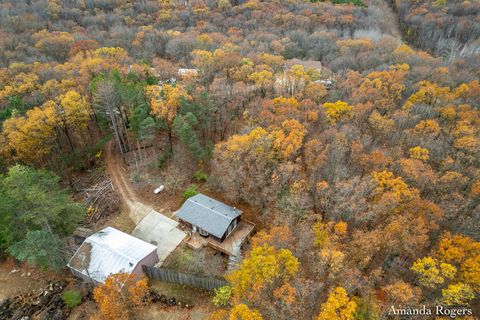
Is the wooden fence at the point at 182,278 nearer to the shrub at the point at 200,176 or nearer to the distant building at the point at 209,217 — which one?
the distant building at the point at 209,217

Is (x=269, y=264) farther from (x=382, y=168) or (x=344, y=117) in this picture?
(x=344, y=117)

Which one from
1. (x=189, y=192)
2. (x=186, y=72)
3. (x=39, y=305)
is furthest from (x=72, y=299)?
(x=186, y=72)

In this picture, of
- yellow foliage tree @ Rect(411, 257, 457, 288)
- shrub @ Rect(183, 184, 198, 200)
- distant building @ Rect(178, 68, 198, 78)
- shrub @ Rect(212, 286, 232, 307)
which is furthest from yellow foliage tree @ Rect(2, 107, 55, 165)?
yellow foliage tree @ Rect(411, 257, 457, 288)

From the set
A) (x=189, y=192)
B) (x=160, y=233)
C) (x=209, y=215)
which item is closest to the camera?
(x=209, y=215)

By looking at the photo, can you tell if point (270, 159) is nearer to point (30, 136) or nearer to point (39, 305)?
point (39, 305)

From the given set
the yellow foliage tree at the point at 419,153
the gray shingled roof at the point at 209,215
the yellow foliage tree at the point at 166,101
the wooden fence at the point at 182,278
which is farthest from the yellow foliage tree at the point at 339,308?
the yellow foliage tree at the point at 166,101

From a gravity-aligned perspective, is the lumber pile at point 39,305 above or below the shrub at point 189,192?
below
